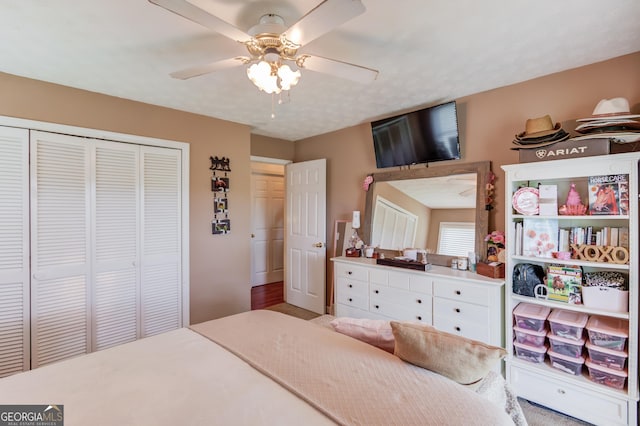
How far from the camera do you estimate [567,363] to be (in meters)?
2.06

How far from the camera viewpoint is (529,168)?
2.18 meters

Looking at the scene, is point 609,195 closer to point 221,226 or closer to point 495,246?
point 495,246

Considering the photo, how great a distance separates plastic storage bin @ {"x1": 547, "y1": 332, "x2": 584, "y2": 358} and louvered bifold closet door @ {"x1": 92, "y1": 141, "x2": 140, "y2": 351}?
350cm

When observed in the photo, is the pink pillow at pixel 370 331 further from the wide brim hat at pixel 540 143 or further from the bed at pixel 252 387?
the wide brim hat at pixel 540 143

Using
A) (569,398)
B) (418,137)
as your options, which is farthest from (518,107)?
(569,398)

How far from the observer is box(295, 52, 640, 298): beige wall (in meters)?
2.08

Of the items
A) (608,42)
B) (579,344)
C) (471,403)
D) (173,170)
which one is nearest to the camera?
(471,403)

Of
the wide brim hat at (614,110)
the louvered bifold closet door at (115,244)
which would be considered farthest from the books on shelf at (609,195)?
the louvered bifold closet door at (115,244)

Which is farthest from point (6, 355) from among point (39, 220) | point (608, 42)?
point (608, 42)

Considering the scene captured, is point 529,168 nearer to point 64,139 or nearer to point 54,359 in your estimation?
point 64,139

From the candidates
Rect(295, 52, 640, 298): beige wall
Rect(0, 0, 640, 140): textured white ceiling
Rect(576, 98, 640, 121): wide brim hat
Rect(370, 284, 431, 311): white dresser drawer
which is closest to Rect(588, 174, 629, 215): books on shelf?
Rect(576, 98, 640, 121): wide brim hat

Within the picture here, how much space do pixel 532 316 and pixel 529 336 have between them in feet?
0.54

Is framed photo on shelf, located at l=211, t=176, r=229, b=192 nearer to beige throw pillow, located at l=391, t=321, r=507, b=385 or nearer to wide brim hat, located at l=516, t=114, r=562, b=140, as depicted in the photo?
beige throw pillow, located at l=391, t=321, r=507, b=385

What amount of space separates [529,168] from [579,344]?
4.04 ft
